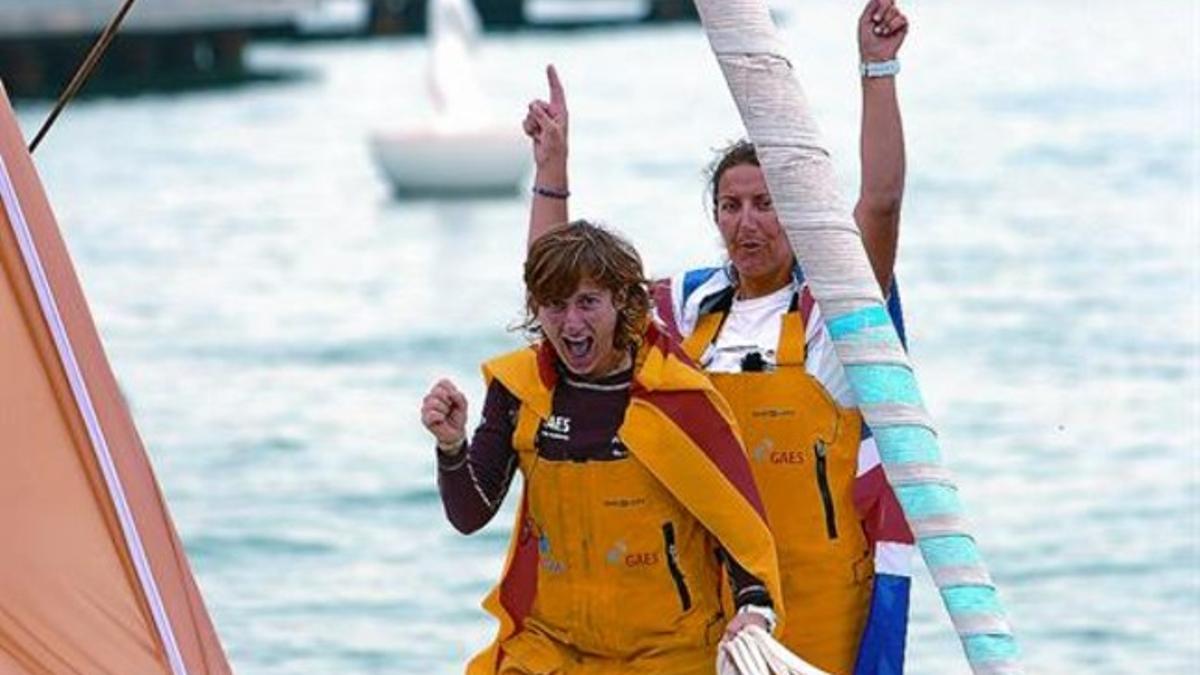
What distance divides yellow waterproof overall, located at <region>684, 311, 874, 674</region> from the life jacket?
214 mm

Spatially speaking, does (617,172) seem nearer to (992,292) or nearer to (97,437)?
(992,292)

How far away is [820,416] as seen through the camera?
5047 millimetres

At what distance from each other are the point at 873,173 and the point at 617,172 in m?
40.2

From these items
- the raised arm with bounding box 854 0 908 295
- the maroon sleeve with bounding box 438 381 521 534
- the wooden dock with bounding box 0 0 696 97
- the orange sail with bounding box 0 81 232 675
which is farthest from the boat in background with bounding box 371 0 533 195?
the orange sail with bounding box 0 81 232 675

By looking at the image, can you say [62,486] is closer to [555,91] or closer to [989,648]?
[989,648]

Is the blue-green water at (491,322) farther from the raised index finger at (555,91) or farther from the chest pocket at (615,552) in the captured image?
the chest pocket at (615,552)

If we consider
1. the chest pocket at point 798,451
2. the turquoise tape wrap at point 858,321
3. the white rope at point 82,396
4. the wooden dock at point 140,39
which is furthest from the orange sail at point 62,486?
the wooden dock at point 140,39

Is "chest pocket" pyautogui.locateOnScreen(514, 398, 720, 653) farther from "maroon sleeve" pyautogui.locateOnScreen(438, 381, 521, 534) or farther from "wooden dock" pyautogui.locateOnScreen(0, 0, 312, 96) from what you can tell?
"wooden dock" pyautogui.locateOnScreen(0, 0, 312, 96)

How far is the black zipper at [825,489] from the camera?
504 centimetres

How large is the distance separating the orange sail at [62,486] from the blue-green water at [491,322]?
32.6 feet

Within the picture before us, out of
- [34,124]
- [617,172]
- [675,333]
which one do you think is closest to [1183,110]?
[617,172]

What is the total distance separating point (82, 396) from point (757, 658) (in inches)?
38.8

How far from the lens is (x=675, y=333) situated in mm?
5141

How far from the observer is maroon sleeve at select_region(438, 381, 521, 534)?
4793 mm
